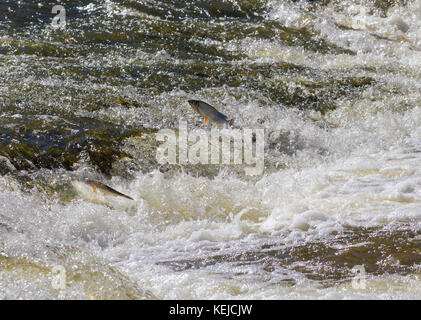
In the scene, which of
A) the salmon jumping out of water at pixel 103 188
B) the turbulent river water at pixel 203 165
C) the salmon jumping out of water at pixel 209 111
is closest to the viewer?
the turbulent river water at pixel 203 165

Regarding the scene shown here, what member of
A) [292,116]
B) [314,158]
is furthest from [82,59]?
[314,158]

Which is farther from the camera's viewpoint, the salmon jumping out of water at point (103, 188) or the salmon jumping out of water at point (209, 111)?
the salmon jumping out of water at point (209, 111)

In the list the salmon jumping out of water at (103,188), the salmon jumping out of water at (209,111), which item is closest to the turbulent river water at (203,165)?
the salmon jumping out of water at (103,188)

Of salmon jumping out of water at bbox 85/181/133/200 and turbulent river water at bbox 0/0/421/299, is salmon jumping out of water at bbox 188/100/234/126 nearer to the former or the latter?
turbulent river water at bbox 0/0/421/299

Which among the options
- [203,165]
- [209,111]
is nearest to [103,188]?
[203,165]

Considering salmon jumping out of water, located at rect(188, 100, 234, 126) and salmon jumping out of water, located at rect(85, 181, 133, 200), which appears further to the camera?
salmon jumping out of water, located at rect(188, 100, 234, 126)

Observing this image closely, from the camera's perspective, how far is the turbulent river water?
132 inches

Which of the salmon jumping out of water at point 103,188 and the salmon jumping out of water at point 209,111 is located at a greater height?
the salmon jumping out of water at point 209,111

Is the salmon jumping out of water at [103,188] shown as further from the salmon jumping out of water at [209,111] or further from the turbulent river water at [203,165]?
the salmon jumping out of water at [209,111]

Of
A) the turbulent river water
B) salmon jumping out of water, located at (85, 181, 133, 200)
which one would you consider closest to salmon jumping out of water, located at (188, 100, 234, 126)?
the turbulent river water

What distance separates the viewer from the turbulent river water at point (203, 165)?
3.37m

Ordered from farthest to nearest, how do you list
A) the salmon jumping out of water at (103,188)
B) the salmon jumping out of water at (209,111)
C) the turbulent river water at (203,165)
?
the salmon jumping out of water at (209,111) → the salmon jumping out of water at (103,188) → the turbulent river water at (203,165)
